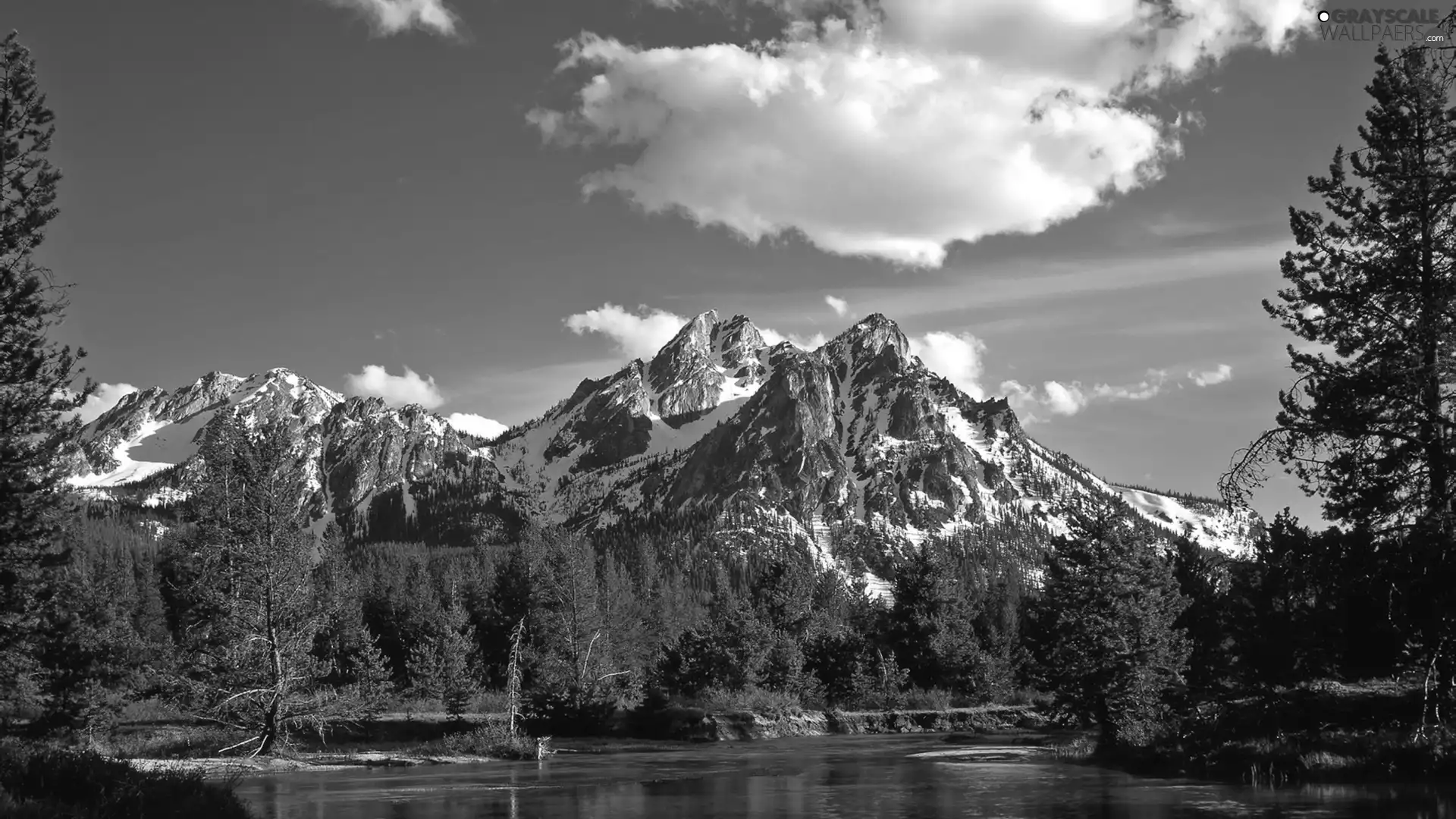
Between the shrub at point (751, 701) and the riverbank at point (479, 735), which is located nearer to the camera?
the riverbank at point (479, 735)

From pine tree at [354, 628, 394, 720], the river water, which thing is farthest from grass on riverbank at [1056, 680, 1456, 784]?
pine tree at [354, 628, 394, 720]

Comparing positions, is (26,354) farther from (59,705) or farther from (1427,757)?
(1427,757)

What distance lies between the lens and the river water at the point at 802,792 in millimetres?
26438

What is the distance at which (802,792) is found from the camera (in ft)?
112

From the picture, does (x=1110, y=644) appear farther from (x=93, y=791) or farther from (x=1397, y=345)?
(x=93, y=791)

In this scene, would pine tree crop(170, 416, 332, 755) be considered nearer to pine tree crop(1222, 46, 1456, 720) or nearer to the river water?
the river water

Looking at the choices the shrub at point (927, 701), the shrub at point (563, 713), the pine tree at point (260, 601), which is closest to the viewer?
the pine tree at point (260, 601)

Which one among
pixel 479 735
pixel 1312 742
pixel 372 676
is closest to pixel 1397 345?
pixel 1312 742

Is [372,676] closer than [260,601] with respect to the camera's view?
No

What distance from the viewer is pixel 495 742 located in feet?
168

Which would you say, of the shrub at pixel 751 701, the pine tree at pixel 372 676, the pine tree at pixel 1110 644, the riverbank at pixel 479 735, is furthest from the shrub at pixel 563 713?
the pine tree at pixel 1110 644

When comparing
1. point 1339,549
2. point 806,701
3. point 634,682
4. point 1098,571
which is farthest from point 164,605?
point 1339,549

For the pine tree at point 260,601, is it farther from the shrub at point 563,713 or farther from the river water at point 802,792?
the shrub at point 563,713

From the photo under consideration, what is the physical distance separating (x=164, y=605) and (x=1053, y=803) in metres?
128
